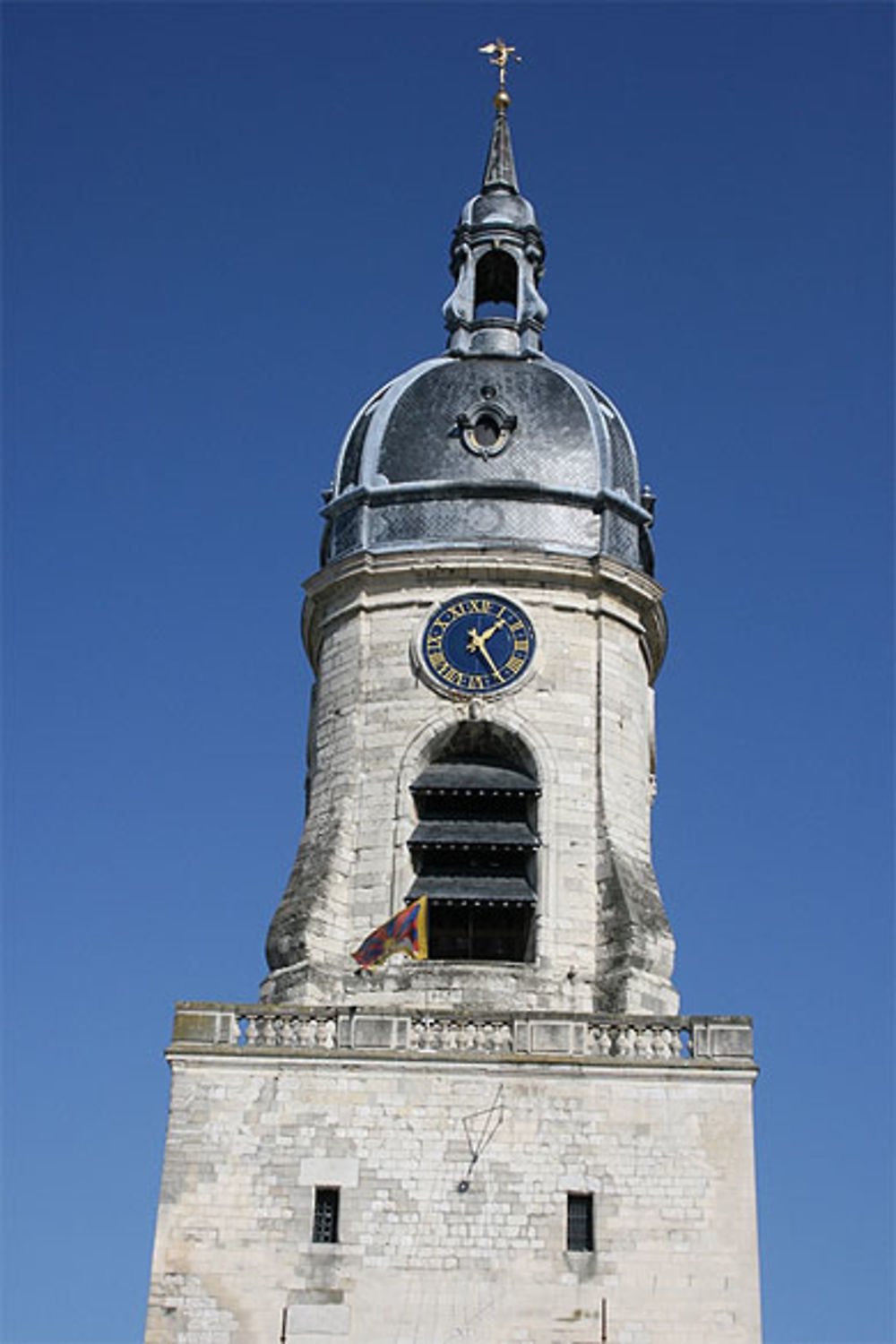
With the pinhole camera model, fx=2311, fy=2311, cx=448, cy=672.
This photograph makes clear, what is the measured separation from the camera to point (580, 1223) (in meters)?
A: 28.8

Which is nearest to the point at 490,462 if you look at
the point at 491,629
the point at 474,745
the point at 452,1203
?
the point at 491,629

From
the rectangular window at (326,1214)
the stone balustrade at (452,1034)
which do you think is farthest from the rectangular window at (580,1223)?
the rectangular window at (326,1214)

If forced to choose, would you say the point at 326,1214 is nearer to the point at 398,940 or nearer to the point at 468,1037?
the point at 468,1037

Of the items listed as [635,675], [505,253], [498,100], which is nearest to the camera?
[635,675]

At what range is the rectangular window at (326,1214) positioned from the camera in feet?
94.1

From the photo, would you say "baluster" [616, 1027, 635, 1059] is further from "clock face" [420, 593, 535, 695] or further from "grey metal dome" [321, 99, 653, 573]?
"grey metal dome" [321, 99, 653, 573]

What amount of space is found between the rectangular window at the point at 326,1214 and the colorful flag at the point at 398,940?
3568 millimetres

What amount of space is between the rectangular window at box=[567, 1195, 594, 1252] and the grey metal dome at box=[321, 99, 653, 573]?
10.4 m

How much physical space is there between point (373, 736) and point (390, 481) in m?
4.53

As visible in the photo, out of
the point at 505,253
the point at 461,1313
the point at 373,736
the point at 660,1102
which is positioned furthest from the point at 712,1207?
the point at 505,253

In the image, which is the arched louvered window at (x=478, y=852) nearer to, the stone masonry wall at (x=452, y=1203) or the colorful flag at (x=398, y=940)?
the colorful flag at (x=398, y=940)

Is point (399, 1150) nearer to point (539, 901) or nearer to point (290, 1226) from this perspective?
point (290, 1226)

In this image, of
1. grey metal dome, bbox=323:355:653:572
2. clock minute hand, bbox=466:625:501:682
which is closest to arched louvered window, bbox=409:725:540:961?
clock minute hand, bbox=466:625:501:682

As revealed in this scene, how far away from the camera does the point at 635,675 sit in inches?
1383
